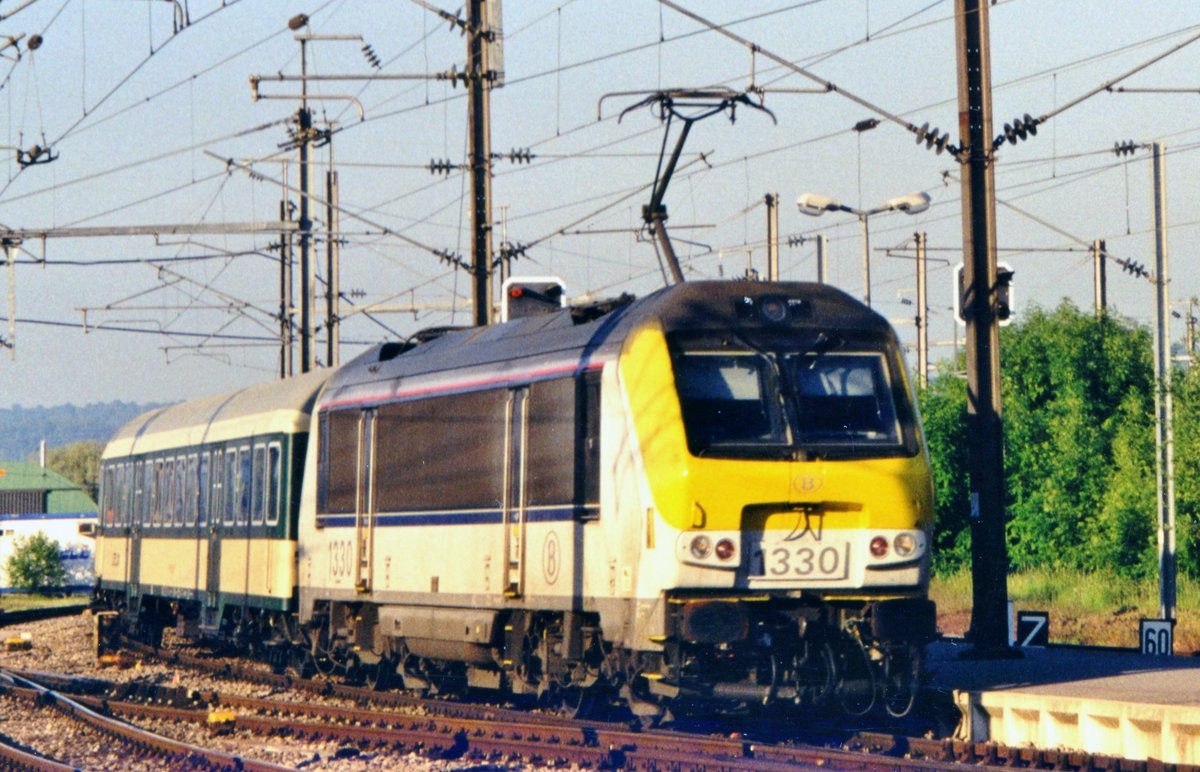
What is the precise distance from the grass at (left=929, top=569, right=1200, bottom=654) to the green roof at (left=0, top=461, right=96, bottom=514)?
258ft

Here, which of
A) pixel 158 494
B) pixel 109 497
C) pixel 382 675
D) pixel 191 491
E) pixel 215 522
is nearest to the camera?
pixel 382 675

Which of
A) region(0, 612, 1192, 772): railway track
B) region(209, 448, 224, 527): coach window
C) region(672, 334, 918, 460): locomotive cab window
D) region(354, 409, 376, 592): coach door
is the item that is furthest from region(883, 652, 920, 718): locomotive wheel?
region(209, 448, 224, 527): coach window

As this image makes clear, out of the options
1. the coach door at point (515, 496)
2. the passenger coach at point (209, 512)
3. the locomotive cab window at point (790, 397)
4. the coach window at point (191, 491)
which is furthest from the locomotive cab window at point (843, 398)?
the coach window at point (191, 491)

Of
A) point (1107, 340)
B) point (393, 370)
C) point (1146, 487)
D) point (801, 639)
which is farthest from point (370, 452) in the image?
point (1107, 340)

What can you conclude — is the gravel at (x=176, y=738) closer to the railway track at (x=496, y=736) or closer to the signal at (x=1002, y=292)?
the railway track at (x=496, y=736)

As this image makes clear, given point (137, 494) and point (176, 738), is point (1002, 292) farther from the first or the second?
point (137, 494)

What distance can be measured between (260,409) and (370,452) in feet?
15.1

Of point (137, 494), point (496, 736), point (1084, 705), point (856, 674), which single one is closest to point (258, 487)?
point (137, 494)

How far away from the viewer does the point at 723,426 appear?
1385 centimetres

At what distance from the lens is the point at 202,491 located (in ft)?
81.4

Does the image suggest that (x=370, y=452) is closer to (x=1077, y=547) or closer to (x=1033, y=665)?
(x=1033, y=665)

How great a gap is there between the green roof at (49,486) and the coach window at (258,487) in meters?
87.0

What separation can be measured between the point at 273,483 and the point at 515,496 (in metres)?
6.65

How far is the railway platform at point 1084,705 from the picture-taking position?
12.8m
